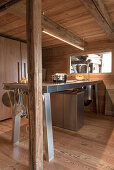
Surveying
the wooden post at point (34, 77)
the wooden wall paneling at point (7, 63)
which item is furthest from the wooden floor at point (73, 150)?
the wooden wall paneling at point (7, 63)

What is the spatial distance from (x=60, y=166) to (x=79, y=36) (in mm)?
3226

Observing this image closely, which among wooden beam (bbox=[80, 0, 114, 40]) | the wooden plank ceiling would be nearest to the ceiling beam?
the wooden plank ceiling

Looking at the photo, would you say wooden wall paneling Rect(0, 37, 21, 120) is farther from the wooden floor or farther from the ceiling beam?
the ceiling beam

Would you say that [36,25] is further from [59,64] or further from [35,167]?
[59,64]

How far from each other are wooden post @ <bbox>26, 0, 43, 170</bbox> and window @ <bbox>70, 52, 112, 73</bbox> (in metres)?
2.49

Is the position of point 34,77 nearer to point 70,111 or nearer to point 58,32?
point 70,111

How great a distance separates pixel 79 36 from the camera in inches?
147

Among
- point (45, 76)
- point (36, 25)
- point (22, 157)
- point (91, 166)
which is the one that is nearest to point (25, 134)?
point (22, 157)

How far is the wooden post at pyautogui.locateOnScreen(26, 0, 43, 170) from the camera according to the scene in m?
1.33

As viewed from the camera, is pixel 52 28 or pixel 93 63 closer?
pixel 52 28

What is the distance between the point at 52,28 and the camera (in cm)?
280

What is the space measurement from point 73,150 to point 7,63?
2.60 m

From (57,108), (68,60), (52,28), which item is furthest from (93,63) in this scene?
(57,108)

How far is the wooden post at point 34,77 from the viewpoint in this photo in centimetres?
133
